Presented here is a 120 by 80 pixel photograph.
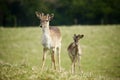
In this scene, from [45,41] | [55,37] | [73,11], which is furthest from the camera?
[73,11]

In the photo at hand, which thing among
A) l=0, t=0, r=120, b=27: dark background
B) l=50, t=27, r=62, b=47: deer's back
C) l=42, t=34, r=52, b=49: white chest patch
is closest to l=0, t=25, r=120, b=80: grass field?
l=50, t=27, r=62, b=47: deer's back

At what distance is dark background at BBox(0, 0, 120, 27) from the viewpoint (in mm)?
76375

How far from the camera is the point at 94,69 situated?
1019 inches

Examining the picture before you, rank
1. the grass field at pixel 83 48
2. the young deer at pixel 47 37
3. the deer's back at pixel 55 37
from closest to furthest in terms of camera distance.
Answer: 1. the young deer at pixel 47 37
2. the deer's back at pixel 55 37
3. the grass field at pixel 83 48

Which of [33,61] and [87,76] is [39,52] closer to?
[33,61]

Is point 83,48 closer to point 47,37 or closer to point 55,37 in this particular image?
point 55,37

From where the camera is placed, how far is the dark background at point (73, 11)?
76375 mm

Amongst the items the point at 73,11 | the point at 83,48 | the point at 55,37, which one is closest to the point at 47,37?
the point at 55,37

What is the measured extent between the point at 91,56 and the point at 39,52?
4509 mm

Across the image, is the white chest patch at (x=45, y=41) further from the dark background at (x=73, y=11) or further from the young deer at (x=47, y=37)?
the dark background at (x=73, y=11)

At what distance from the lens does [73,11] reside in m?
79.9

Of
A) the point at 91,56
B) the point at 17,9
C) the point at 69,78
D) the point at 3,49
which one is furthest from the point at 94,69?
the point at 17,9

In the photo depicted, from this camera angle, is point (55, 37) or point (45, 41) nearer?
point (45, 41)

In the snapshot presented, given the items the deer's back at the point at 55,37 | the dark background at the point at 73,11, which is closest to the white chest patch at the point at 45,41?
the deer's back at the point at 55,37
